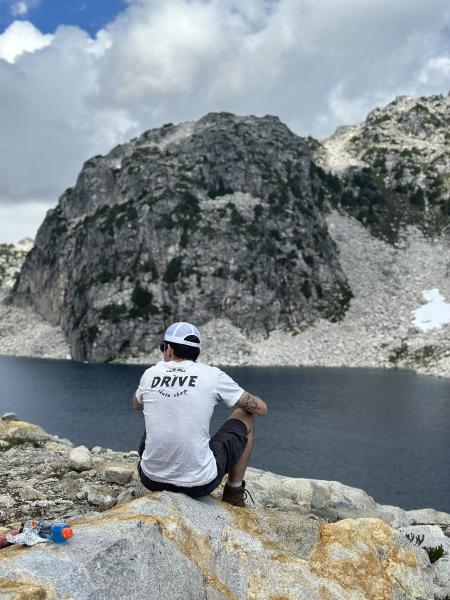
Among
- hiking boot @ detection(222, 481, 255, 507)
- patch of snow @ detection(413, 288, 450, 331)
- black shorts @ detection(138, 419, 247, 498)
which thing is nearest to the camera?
black shorts @ detection(138, 419, 247, 498)

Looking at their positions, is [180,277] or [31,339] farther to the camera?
[31,339]

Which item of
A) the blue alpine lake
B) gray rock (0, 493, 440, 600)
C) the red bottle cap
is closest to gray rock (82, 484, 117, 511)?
gray rock (0, 493, 440, 600)

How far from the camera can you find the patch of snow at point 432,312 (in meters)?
118

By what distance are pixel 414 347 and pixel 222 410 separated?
220 ft

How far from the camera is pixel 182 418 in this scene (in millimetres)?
7766

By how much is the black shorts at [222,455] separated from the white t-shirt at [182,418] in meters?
0.11

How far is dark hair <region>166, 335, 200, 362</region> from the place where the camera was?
8320 millimetres

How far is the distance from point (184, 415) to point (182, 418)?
54 millimetres

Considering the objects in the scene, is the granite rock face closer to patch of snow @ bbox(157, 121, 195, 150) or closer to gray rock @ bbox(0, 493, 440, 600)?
patch of snow @ bbox(157, 121, 195, 150)

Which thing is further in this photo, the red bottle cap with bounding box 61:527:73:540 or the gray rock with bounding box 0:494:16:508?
the gray rock with bounding box 0:494:16:508

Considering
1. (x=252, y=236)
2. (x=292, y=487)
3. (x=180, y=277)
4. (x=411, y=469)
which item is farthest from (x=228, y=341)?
(x=292, y=487)

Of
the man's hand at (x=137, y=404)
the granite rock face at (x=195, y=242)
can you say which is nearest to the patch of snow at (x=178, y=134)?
the granite rock face at (x=195, y=242)

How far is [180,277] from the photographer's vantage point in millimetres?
131625

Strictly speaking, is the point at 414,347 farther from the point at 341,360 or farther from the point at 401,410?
the point at 401,410
